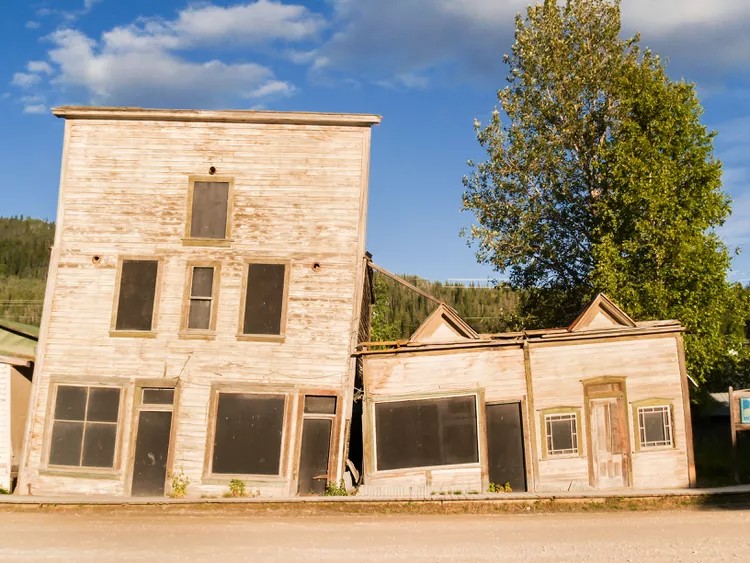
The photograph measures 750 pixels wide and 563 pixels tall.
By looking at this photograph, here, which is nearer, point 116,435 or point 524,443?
point 524,443

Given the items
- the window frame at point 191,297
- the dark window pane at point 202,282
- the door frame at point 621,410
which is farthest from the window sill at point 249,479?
the door frame at point 621,410

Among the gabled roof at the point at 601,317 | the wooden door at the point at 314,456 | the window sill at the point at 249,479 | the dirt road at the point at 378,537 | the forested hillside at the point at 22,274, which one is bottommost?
the dirt road at the point at 378,537

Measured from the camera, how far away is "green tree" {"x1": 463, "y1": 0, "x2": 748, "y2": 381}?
918 inches

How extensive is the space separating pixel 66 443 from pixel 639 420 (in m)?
14.7

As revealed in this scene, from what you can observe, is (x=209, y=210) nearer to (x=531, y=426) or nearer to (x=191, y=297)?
(x=191, y=297)

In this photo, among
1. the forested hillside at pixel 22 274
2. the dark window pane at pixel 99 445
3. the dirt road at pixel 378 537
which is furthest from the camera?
the forested hillside at pixel 22 274

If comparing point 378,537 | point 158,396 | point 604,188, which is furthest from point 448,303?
point 378,537

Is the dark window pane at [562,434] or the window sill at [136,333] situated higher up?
the window sill at [136,333]

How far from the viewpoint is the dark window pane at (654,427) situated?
1734 centimetres

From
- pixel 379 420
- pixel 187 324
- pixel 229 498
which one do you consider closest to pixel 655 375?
pixel 379 420

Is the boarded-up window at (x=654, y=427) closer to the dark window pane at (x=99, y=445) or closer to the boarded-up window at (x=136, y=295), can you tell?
the boarded-up window at (x=136, y=295)

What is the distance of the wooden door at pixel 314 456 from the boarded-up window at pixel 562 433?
556 centimetres

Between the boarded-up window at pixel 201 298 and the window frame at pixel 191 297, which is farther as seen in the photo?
the boarded-up window at pixel 201 298

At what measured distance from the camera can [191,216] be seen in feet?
61.5
